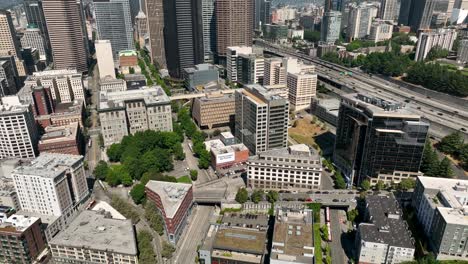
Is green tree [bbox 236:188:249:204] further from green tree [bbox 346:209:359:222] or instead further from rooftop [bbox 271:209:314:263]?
green tree [bbox 346:209:359:222]

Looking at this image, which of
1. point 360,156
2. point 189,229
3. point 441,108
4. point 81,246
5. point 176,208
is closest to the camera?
point 81,246

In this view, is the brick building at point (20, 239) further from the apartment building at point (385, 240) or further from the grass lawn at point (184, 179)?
the apartment building at point (385, 240)

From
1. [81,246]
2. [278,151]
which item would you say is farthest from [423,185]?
[81,246]

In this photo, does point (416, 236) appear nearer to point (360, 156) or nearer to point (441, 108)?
point (360, 156)

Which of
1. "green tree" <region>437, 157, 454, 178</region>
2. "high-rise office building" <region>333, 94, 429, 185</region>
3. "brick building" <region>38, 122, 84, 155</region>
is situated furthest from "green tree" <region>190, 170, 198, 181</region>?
"green tree" <region>437, 157, 454, 178</region>

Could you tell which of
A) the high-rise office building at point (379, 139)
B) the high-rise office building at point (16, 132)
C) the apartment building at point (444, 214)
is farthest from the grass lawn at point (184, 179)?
the apartment building at point (444, 214)
